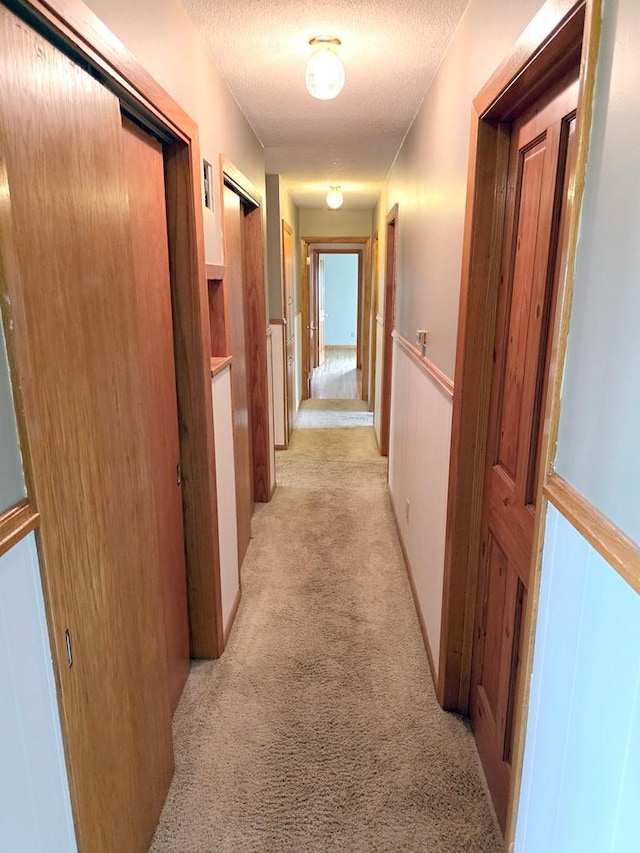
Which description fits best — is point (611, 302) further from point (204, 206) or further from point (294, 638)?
point (294, 638)

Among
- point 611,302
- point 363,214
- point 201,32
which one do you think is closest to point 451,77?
point 201,32

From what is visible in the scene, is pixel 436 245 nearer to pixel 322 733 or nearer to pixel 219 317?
pixel 219 317

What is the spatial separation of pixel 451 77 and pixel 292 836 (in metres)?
2.52

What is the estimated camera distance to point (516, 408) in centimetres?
153

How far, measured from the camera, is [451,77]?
201cm

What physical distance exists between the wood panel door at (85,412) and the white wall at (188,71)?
245 mm

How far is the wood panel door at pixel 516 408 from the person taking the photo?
50.9 inches

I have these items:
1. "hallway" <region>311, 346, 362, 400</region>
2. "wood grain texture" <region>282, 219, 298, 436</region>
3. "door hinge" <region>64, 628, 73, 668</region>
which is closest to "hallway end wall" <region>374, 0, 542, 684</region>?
"door hinge" <region>64, 628, 73, 668</region>

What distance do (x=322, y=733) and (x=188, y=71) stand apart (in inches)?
90.7

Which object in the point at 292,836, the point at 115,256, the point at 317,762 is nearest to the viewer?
the point at 115,256

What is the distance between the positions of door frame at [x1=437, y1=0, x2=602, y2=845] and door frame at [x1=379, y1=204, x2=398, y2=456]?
7.54 feet

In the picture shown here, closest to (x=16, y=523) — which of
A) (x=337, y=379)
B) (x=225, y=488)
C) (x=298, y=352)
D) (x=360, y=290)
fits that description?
(x=225, y=488)

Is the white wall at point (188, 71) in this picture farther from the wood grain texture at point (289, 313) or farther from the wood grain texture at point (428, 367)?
the wood grain texture at point (289, 313)

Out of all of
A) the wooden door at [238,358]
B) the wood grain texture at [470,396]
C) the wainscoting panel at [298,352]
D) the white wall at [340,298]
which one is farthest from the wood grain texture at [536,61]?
the white wall at [340,298]
